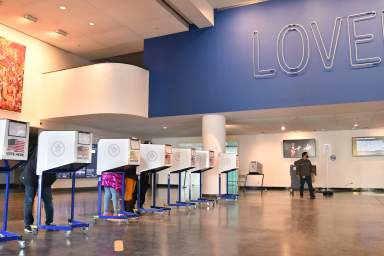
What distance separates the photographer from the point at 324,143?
51.9 ft

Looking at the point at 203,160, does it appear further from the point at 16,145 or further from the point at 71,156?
Result: the point at 16,145

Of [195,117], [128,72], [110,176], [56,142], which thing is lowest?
[110,176]

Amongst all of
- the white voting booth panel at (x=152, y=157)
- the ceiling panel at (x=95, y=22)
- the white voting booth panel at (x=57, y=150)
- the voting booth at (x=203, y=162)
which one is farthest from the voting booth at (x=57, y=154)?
the ceiling panel at (x=95, y=22)

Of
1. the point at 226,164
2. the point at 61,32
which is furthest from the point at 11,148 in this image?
the point at 61,32

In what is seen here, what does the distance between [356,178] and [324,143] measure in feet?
6.49

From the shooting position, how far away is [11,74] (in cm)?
1118

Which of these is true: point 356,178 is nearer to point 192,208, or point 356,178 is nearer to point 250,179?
point 250,179

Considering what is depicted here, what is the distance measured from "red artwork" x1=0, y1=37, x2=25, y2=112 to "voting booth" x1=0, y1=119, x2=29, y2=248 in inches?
305

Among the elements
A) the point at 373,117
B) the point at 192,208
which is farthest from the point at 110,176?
the point at 373,117

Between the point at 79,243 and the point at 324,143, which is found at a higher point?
the point at 324,143

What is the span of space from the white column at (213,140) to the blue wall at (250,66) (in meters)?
0.43

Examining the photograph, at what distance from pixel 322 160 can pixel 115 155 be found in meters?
12.3

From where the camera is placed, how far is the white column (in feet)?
36.1

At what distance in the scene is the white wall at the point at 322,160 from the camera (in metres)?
15.0
